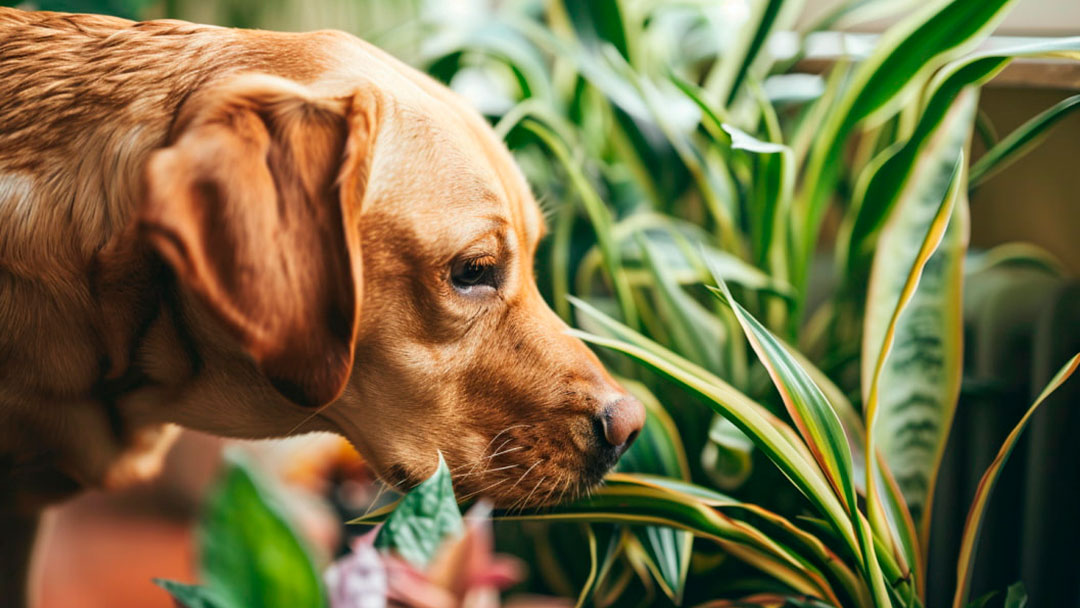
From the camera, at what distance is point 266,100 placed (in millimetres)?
554

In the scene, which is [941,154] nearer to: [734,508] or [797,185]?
[734,508]

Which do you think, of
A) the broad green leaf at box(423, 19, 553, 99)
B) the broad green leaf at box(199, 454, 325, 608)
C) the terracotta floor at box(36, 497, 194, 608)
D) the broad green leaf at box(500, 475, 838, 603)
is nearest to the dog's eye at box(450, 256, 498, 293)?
the broad green leaf at box(500, 475, 838, 603)

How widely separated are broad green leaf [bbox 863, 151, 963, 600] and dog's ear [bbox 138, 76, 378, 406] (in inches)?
17.1

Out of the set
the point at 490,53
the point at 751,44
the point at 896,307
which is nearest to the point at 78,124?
the point at 490,53

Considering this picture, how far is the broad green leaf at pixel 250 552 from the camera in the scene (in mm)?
362

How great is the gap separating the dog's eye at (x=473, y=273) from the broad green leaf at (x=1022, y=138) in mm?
570

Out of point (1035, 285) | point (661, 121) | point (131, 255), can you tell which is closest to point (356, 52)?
point (131, 255)

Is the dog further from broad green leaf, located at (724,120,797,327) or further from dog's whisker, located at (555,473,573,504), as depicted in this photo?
broad green leaf, located at (724,120,797,327)

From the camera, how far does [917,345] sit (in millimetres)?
760

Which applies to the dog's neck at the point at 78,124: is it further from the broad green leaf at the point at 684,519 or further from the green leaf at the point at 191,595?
the broad green leaf at the point at 684,519

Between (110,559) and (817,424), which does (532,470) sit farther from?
(110,559)

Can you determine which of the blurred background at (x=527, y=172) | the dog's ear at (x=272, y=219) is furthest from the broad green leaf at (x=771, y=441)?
the blurred background at (x=527, y=172)

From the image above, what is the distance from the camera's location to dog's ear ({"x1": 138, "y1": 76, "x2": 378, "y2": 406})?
0.50m

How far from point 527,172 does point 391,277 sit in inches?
19.8
